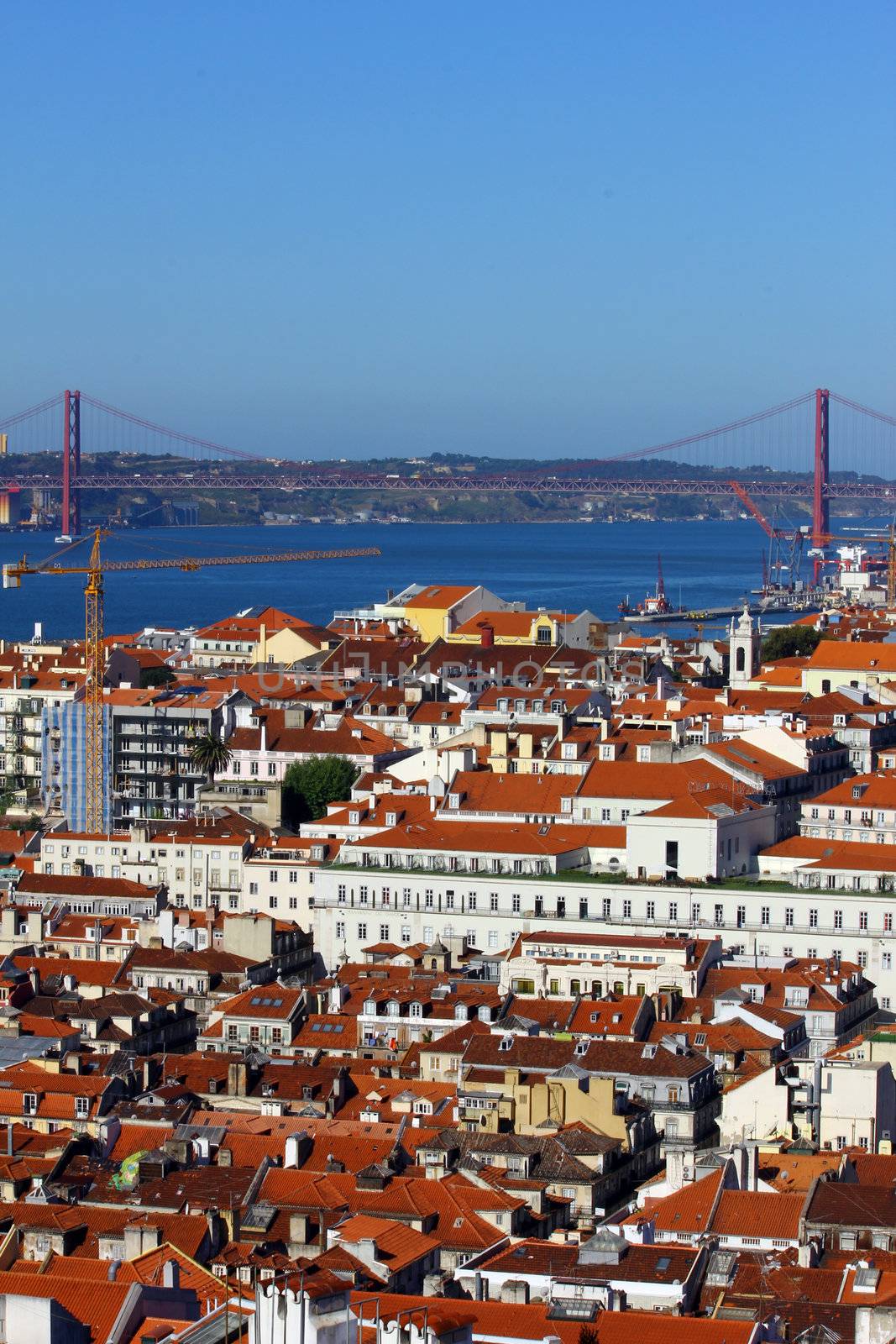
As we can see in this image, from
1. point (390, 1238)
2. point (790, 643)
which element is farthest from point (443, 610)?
point (390, 1238)

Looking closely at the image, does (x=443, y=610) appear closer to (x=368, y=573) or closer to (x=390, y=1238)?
(x=390, y=1238)

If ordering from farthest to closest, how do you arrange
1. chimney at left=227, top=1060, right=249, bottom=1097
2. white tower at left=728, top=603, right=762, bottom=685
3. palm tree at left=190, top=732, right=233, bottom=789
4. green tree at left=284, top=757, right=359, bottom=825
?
white tower at left=728, top=603, right=762, bottom=685
palm tree at left=190, top=732, right=233, bottom=789
green tree at left=284, top=757, right=359, bottom=825
chimney at left=227, top=1060, right=249, bottom=1097

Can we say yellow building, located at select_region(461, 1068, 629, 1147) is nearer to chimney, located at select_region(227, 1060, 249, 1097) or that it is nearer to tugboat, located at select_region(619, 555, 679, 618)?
chimney, located at select_region(227, 1060, 249, 1097)

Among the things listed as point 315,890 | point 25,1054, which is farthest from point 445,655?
point 25,1054

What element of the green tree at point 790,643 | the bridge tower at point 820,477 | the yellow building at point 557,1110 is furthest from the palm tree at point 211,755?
the bridge tower at point 820,477

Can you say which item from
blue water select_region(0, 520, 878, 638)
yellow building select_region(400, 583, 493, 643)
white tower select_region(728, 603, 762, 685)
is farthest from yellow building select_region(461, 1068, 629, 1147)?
blue water select_region(0, 520, 878, 638)

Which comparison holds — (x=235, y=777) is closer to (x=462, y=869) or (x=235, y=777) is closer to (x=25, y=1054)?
(x=462, y=869)
